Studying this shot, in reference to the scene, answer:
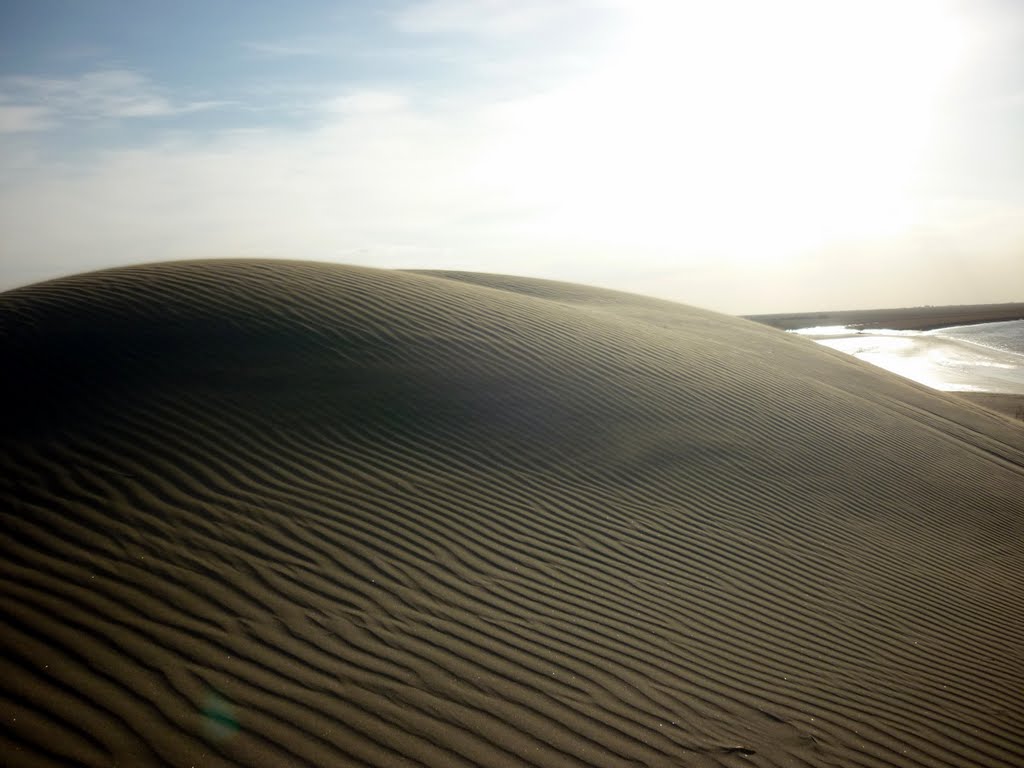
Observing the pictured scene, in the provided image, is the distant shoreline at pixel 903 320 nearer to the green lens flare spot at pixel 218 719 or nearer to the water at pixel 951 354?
the water at pixel 951 354

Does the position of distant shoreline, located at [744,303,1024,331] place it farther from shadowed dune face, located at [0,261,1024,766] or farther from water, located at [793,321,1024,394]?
shadowed dune face, located at [0,261,1024,766]

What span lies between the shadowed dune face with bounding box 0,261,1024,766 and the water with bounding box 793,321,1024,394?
15851 mm

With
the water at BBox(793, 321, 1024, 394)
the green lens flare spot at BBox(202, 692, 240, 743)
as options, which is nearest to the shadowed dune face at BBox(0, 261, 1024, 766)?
the green lens flare spot at BBox(202, 692, 240, 743)

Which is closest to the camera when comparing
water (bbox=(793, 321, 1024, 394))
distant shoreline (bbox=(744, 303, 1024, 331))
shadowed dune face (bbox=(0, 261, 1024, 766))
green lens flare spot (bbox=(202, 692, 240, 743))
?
green lens flare spot (bbox=(202, 692, 240, 743))

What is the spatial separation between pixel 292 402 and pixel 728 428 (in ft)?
17.7

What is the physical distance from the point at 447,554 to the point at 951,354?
38.9 metres

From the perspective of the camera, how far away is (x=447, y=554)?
18.5ft

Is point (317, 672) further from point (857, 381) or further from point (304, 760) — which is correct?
point (857, 381)

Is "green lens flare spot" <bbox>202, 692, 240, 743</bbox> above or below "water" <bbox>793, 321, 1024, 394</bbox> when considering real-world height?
below

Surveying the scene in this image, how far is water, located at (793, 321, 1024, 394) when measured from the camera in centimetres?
2784

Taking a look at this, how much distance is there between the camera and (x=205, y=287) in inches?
418

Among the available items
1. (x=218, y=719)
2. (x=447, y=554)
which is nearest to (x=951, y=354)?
(x=447, y=554)

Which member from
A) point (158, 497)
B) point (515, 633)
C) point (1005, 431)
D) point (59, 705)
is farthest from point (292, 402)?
point (1005, 431)

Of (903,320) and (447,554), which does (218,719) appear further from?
(903,320)
